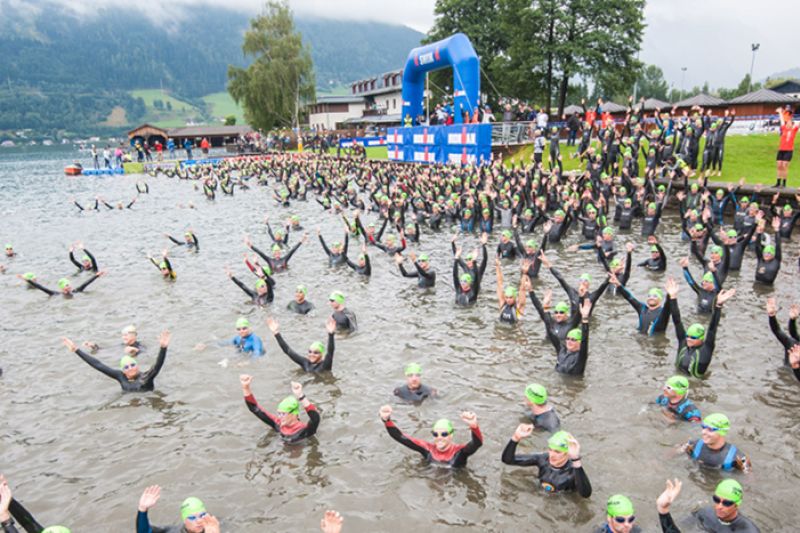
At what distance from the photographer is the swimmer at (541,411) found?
733 cm

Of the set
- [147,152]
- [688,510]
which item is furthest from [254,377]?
[147,152]

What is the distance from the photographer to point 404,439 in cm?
678

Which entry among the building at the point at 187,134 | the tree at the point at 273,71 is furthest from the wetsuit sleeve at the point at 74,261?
the building at the point at 187,134

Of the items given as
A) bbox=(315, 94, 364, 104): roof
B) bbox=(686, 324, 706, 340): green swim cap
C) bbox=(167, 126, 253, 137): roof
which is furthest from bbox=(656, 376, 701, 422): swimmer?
bbox=(315, 94, 364, 104): roof

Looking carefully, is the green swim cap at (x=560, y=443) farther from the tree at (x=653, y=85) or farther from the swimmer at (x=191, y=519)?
the tree at (x=653, y=85)

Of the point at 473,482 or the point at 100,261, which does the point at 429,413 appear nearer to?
the point at 473,482

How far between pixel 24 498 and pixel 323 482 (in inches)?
155

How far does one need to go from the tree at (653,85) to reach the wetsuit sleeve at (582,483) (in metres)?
153

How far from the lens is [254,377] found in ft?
32.9

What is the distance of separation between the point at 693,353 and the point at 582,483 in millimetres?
4081

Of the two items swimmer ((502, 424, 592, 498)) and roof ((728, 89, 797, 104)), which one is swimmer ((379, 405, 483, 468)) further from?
roof ((728, 89, 797, 104))

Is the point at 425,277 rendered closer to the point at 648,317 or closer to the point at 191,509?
the point at 648,317

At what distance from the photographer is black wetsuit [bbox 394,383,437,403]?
887cm

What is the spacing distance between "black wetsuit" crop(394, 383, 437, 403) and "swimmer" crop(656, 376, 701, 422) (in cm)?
355
